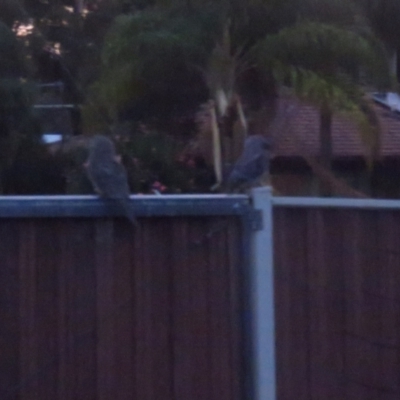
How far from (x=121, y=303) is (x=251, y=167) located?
2.60 m

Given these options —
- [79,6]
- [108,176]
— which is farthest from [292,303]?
[79,6]

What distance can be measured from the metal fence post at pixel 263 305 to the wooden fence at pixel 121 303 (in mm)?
73

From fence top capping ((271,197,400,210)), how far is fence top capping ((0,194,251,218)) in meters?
0.20

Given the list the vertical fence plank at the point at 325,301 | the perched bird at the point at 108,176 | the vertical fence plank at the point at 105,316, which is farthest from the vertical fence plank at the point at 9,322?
the vertical fence plank at the point at 325,301

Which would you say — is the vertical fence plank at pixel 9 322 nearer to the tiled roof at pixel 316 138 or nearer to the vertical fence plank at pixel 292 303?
the vertical fence plank at pixel 292 303

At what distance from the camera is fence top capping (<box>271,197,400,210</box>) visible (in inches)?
175

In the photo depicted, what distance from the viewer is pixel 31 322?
4250mm

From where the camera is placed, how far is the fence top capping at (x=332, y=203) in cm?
445

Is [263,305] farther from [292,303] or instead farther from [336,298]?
[336,298]

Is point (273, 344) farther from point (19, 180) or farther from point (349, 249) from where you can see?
point (19, 180)

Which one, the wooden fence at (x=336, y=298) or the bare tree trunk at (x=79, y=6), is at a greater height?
the bare tree trunk at (x=79, y=6)

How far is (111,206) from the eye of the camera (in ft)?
14.1

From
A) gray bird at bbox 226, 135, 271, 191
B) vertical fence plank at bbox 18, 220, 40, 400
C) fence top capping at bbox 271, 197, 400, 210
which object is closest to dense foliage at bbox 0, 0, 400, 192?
gray bird at bbox 226, 135, 271, 191

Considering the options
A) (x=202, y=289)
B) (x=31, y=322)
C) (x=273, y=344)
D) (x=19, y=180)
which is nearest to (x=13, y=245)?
(x=31, y=322)
